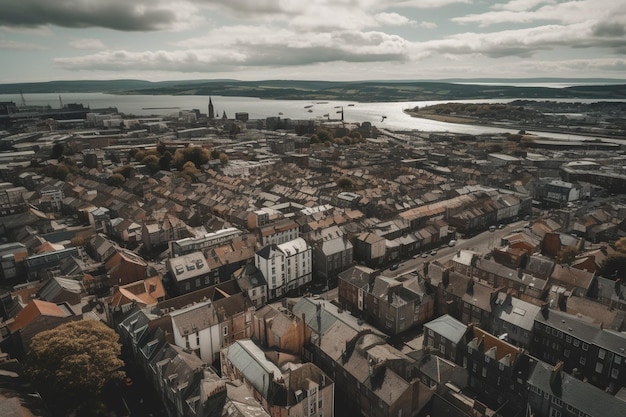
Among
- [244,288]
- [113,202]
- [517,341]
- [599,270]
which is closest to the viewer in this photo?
[517,341]

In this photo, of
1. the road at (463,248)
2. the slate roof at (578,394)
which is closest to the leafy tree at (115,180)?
the road at (463,248)

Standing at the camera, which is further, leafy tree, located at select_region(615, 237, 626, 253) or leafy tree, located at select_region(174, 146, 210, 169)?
leafy tree, located at select_region(174, 146, 210, 169)

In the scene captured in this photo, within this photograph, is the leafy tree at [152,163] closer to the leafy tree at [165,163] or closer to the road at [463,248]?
the leafy tree at [165,163]

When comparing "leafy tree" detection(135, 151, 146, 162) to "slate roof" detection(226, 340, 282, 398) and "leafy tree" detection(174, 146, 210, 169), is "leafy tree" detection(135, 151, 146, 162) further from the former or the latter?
"slate roof" detection(226, 340, 282, 398)

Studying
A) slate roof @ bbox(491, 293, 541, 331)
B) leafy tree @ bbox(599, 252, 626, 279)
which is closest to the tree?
slate roof @ bbox(491, 293, 541, 331)

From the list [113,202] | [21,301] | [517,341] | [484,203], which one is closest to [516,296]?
[517,341]

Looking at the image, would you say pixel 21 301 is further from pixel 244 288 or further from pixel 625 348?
pixel 625 348
